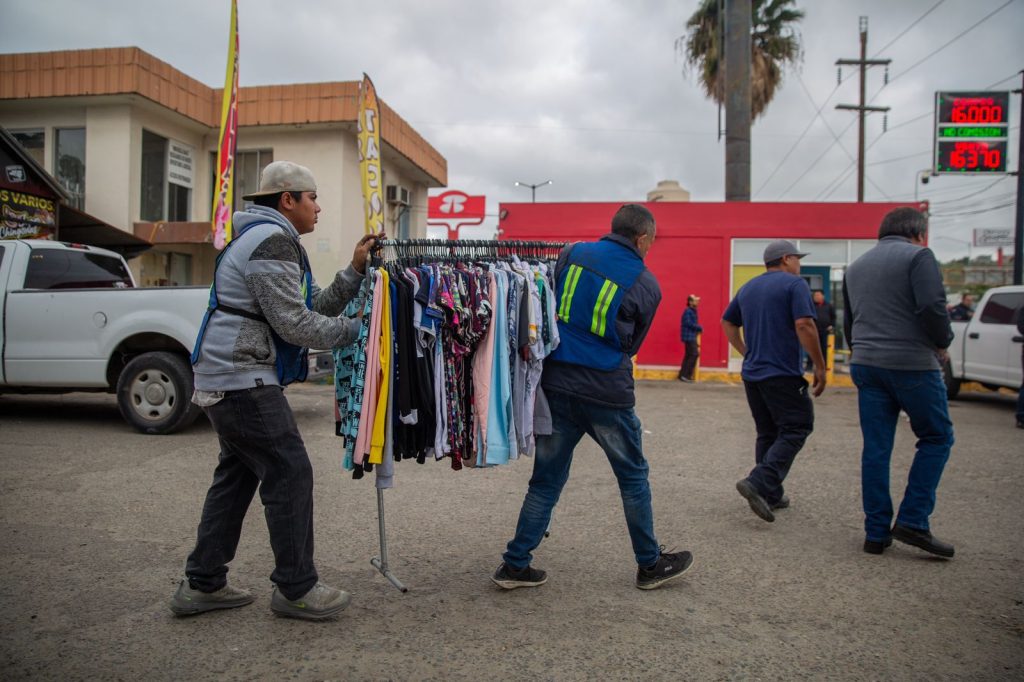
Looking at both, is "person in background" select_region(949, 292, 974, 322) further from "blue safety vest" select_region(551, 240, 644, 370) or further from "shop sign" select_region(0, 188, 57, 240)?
"shop sign" select_region(0, 188, 57, 240)

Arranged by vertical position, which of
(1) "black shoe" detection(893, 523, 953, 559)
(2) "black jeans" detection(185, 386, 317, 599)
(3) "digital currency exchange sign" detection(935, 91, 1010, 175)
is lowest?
(1) "black shoe" detection(893, 523, 953, 559)

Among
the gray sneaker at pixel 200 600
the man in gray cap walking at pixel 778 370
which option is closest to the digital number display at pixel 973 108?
the man in gray cap walking at pixel 778 370

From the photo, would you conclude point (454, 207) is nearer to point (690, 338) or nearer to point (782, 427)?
point (690, 338)

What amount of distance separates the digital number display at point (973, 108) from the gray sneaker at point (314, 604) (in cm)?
1630

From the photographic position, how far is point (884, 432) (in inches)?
175

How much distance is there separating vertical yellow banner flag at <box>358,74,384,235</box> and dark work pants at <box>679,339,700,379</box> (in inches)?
278

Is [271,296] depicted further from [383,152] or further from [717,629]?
[383,152]

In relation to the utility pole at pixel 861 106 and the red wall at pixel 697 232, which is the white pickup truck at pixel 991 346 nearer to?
the red wall at pixel 697 232

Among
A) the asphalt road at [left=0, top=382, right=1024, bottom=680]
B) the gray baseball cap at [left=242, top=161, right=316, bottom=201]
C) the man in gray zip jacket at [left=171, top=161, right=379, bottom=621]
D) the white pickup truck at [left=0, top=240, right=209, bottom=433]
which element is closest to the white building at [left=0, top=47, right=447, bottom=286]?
the white pickup truck at [left=0, top=240, right=209, bottom=433]

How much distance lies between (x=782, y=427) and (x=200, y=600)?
371cm

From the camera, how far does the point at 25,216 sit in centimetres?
1145

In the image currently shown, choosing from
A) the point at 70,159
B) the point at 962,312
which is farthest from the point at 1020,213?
the point at 70,159

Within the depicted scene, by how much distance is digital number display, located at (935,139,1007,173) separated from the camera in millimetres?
15000

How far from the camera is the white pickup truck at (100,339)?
24.6 feet
